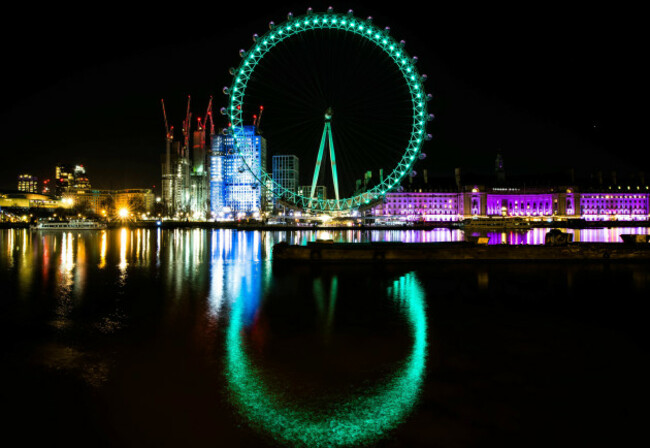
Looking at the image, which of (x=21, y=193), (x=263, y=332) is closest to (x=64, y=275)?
(x=263, y=332)

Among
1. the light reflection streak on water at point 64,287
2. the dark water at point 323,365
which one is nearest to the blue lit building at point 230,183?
the light reflection streak on water at point 64,287

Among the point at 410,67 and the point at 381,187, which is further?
the point at 381,187

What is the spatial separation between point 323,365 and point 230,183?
117422 millimetres

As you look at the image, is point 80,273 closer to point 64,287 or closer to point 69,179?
point 64,287

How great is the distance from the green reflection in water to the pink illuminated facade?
313ft

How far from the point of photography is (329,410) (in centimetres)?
562

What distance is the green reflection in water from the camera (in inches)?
199

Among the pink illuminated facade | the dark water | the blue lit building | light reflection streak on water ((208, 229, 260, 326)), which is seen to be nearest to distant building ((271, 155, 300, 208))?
the blue lit building

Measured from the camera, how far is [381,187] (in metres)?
39.3

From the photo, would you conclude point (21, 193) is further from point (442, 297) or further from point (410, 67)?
point (442, 297)

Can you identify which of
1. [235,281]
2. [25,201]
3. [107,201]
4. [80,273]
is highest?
[107,201]

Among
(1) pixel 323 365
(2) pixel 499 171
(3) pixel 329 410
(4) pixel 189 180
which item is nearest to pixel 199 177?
(4) pixel 189 180

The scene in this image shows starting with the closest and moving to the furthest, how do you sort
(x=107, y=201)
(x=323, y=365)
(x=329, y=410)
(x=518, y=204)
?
(x=329, y=410) → (x=323, y=365) → (x=518, y=204) → (x=107, y=201)

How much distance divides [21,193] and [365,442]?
12950 cm
